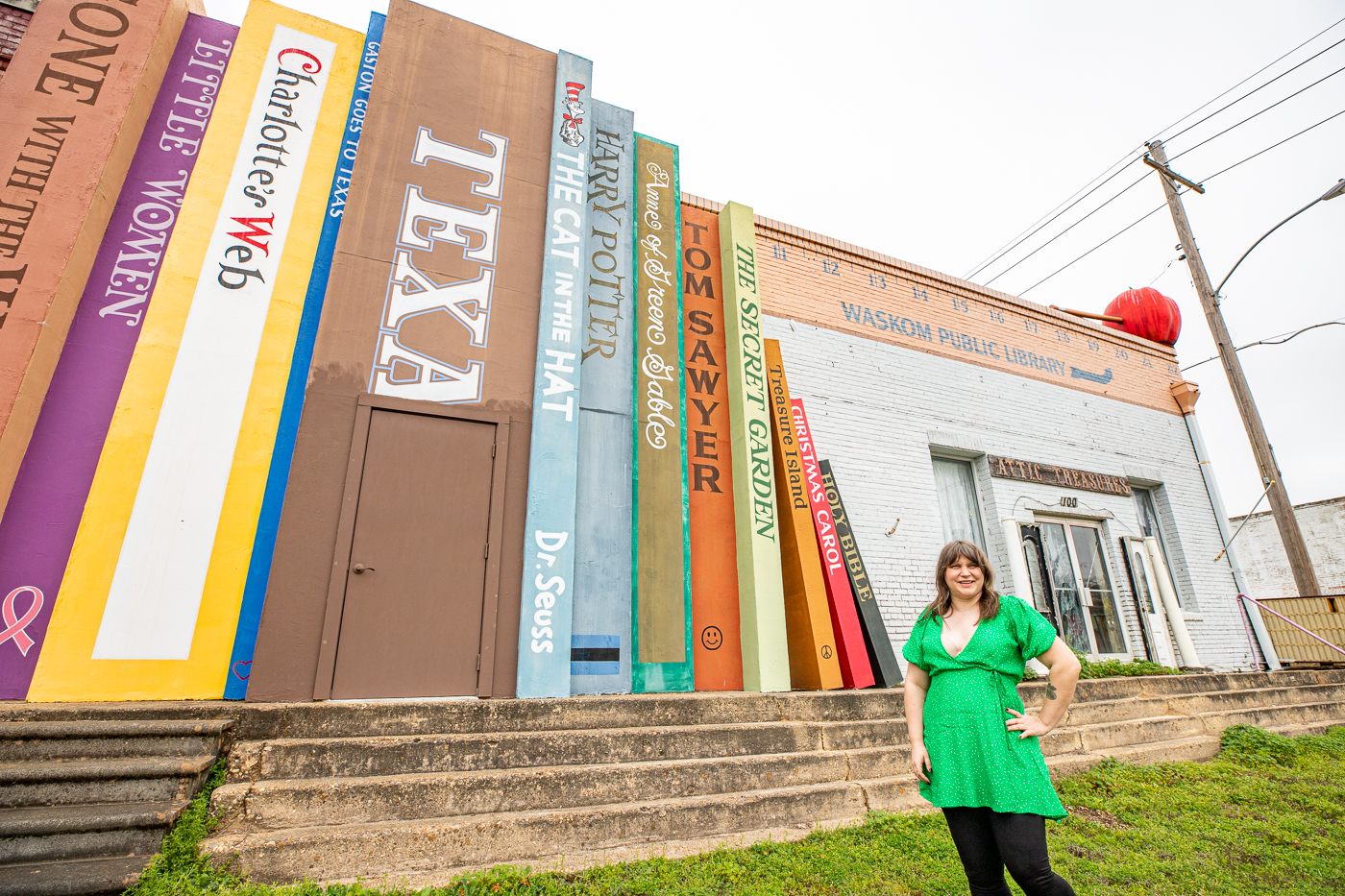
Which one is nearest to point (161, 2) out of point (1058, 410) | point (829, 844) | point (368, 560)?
point (368, 560)

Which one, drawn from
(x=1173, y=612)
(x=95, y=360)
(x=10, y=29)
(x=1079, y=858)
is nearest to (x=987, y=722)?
(x=1079, y=858)

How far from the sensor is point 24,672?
3.94 m

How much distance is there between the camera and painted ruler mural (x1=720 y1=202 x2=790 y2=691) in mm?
5355

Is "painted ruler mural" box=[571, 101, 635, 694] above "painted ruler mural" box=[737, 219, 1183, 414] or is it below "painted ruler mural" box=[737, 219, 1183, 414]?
below

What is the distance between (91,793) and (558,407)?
360 cm

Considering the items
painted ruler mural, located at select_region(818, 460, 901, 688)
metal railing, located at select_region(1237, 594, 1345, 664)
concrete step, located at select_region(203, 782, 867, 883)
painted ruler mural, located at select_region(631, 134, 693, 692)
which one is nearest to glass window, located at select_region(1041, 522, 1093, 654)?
metal railing, located at select_region(1237, 594, 1345, 664)

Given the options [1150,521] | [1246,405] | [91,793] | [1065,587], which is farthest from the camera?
[1150,521]

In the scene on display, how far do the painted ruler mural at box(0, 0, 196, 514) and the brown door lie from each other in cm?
217

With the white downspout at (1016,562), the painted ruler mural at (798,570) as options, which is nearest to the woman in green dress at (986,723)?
the painted ruler mural at (798,570)

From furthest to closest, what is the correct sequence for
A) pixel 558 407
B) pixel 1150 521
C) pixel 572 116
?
pixel 1150 521 < pixel 572 116 < pixel 558 407

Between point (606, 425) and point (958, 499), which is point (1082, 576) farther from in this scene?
point (606, 425)

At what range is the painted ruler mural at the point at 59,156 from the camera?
13.9 feet

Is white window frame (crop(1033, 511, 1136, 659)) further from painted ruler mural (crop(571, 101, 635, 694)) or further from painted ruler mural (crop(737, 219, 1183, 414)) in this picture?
painted ruler mural (crop(571, 101, 635, 694))

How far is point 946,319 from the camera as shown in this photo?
970 centimetres
